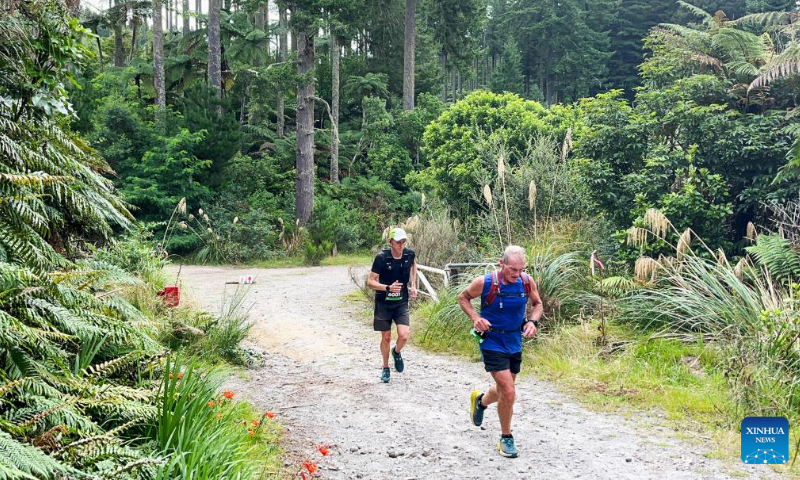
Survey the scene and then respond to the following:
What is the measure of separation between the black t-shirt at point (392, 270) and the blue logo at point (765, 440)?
11.4 ft

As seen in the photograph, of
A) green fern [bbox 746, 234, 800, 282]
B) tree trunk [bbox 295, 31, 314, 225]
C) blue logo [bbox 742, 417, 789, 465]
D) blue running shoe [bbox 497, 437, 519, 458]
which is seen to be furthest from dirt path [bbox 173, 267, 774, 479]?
tree trunk [bbox 295, 31, 314, 225]

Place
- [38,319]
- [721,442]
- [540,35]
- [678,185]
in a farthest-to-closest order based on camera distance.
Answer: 1. [540,35]
2. [678,185]
3. [721,442]
4. [38,319]

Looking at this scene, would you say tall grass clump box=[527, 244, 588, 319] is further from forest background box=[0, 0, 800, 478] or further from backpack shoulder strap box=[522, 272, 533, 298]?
backpack shoulder strap box=[522, 272, 533, 298]

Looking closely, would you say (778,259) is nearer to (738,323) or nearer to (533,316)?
(738,323)

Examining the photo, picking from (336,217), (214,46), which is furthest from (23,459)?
(214,46)

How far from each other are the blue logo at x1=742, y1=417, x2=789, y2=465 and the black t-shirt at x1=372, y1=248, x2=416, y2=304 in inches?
137

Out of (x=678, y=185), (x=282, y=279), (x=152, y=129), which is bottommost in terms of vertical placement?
(x=282, y=279)

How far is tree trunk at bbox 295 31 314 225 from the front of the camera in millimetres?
21328

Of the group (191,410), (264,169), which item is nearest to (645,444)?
(191,410)

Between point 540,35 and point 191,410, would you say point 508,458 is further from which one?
point 540,35

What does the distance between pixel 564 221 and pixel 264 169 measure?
1649 cm

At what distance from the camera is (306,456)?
4.95 m

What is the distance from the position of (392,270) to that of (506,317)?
221cm

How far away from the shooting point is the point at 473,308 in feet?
17.6
